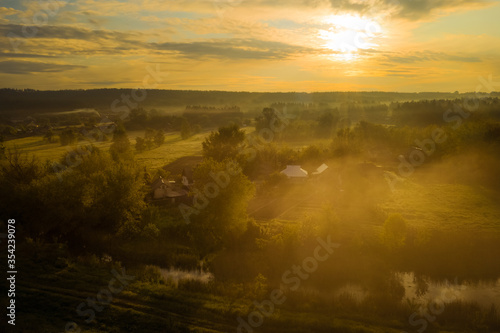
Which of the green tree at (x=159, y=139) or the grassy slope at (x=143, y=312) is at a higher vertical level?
the green tree at (x=159, y=139)

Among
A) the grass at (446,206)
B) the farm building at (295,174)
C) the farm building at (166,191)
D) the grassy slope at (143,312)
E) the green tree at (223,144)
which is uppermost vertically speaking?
the green tree at (223,144)

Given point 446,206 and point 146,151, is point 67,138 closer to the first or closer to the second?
point 146,151

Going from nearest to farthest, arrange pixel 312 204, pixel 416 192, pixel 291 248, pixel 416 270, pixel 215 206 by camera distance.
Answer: pixel 416 270, pixel 291 248, pixel 215 206, pixel 312 204, pixel 416 192

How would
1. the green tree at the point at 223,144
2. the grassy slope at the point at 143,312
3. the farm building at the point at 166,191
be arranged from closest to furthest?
1. the grassy slope at the point at 143,312
2. the farm building at the point at 166,191
3. the green tree at the point at 223,144

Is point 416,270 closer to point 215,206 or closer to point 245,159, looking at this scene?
point 215,206

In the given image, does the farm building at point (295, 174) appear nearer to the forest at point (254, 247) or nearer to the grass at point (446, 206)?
the forest at point (254, 247)

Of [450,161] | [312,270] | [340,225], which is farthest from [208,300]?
[450,161]

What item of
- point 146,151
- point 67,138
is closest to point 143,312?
point 146,151

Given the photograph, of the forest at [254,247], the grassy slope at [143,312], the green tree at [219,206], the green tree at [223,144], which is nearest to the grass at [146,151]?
the green tree at [223,144]

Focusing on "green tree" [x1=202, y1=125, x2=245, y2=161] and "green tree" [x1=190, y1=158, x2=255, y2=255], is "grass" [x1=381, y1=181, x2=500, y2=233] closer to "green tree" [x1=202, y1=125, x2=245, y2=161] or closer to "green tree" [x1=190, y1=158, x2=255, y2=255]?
"green tree" [x1=190, y1=158, x2=255, y2=255]

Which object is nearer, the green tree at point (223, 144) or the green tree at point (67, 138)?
the green tree at point (223, 144)

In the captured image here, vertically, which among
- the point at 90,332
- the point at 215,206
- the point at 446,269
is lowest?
the point at 90,332
